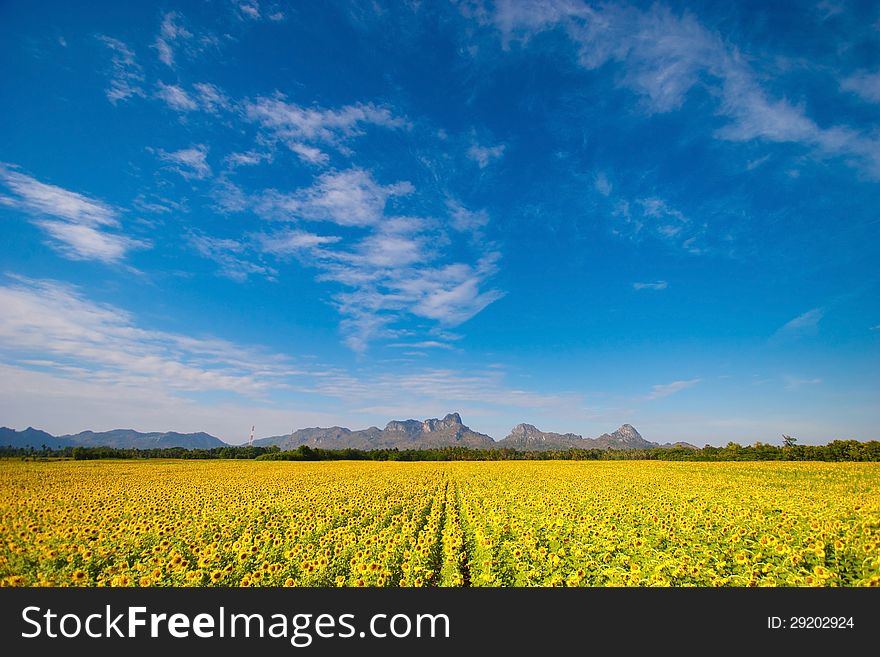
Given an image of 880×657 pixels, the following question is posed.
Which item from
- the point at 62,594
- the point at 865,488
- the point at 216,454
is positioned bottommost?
the point at 216,454

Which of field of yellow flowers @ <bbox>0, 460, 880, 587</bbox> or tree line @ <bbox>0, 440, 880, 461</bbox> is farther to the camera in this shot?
tree line @ <bbox>0, 440, 880, 461</bbox>

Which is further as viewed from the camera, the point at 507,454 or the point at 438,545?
the point at 507,454

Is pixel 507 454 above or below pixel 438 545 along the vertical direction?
below

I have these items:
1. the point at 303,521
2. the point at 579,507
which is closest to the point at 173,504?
the point at 303,521

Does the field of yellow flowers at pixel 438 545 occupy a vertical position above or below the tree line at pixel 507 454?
above

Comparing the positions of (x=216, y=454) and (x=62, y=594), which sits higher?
(x=62, y=594)

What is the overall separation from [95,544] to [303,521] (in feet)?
21.1

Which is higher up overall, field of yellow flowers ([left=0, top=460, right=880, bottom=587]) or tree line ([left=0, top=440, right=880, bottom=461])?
field of yellow flowers ([left=0, top=460, right=880, bottom=587])

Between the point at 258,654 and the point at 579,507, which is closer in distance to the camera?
the point at 258,654

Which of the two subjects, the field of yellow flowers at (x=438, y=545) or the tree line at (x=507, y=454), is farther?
the tree line at (x=507, y=454)

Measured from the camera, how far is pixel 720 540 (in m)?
11.8

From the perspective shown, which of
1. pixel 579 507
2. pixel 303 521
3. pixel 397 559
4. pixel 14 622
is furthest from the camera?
pixel 579 507

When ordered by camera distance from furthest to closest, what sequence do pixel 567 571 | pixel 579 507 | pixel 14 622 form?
1. pixel 579 507
2. pixel 567 571
3. pixel 14 622

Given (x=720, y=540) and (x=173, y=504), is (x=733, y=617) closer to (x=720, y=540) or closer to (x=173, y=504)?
(x=720, y=540)
